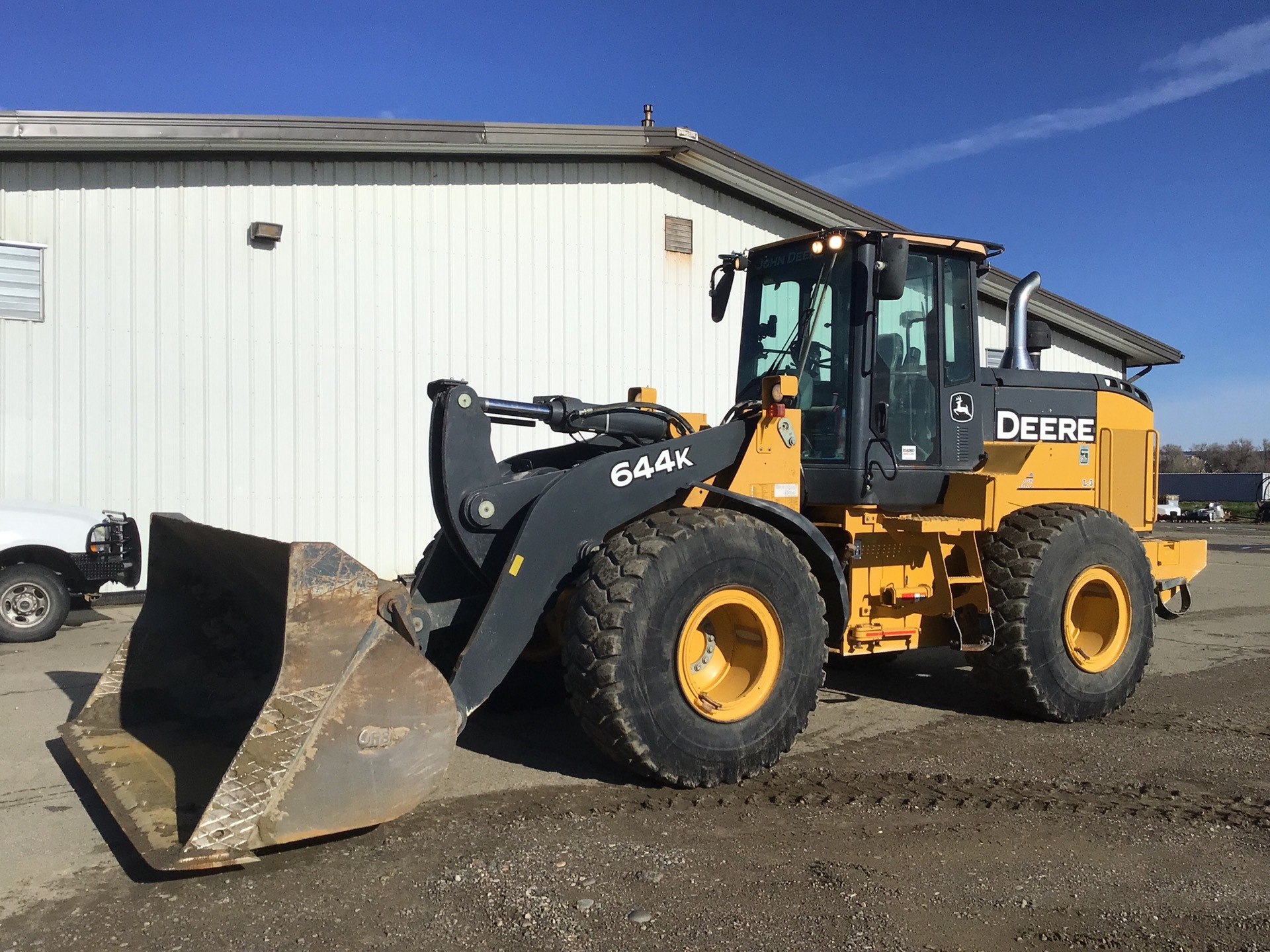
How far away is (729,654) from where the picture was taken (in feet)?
16.6

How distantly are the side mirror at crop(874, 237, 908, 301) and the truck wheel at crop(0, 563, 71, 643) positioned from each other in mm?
7409

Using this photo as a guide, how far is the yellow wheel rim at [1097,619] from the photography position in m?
6.14

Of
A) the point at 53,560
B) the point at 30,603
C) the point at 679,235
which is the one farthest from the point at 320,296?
Result: the point at 679,235

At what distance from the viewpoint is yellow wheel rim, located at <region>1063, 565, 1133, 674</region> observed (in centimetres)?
614

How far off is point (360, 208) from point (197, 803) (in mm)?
8413

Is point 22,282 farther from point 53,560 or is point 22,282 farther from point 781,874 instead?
point 781,874

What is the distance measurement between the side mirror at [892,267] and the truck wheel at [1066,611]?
176 cm

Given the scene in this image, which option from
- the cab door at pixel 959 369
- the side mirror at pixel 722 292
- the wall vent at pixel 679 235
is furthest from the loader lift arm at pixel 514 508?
the wall vent at pixel 679 235

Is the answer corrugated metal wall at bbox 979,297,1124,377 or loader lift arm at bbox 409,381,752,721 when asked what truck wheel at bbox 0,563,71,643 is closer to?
loader lift arm at bbox 409,381,752,721

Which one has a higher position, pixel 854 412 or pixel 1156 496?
pixel 854 412

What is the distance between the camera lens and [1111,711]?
20.8ft

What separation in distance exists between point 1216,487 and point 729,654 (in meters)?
52.0

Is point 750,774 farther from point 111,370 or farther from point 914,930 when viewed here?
point 111,370

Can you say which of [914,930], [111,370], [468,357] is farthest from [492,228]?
[914,930]
